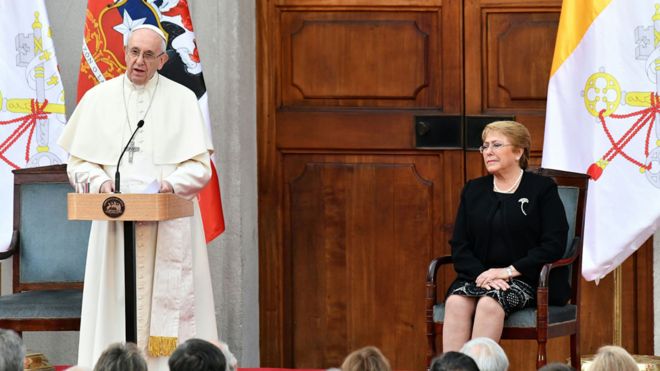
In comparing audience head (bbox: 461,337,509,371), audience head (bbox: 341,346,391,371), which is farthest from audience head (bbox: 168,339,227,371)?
audience head (bbox: 461,337,509,371)

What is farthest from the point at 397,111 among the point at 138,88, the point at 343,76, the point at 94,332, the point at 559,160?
the point at 94,332

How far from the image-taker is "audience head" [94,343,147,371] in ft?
11.8

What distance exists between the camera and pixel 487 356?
4.05 m

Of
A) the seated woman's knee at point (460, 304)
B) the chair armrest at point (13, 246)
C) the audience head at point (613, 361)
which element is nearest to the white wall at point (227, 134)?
the chair armrest at point (13, 246)

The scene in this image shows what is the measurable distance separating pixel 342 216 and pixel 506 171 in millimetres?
1470

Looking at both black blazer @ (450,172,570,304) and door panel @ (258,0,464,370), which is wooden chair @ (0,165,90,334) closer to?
door panel @ (258,0,464,370)

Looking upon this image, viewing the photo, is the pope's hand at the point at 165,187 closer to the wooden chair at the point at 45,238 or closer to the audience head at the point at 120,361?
the wooden chair at the point at 45,238

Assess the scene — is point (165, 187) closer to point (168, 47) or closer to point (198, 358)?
point (168, 47)

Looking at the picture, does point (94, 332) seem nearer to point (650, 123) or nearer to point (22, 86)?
point (22, 86)

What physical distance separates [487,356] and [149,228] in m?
2.31

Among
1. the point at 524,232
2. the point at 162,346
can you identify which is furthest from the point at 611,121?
the point at 162,346

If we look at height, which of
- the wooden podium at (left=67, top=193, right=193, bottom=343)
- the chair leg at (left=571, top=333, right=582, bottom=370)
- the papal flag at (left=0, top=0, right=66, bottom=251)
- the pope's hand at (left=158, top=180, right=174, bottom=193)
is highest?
the papal flag at (left=0, top=0, right=66, bottom=251)

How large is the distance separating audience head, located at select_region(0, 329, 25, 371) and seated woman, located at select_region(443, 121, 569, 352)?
101 inches

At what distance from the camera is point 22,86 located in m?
7.09
